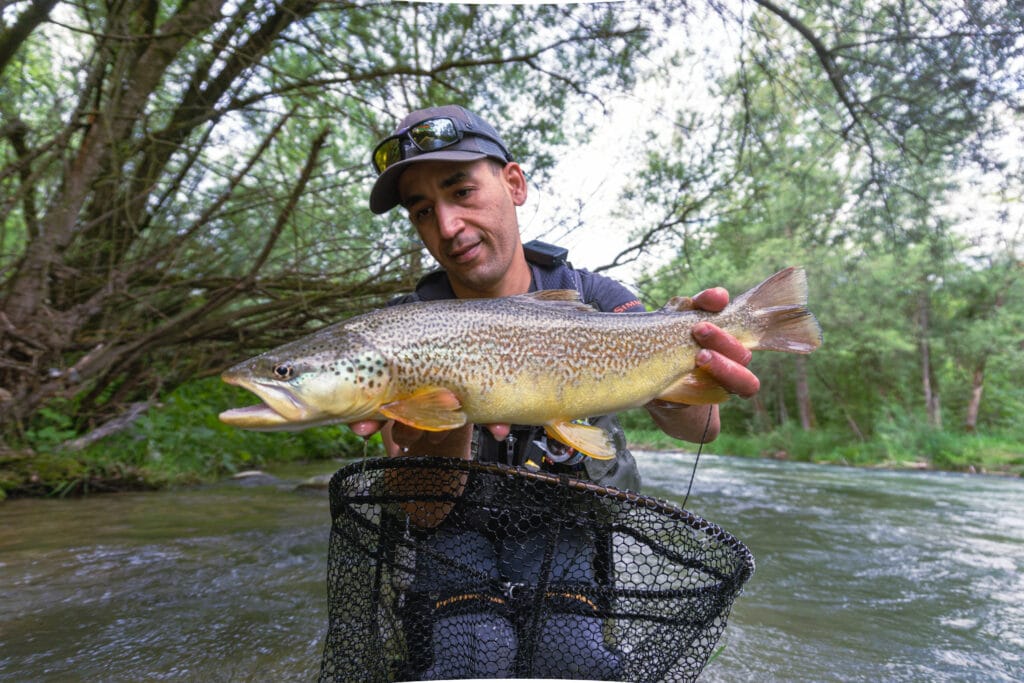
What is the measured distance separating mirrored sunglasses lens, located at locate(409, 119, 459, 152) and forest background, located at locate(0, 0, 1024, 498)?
2014 mm

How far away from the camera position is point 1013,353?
15562 mm

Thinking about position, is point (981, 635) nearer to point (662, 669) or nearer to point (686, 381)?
point (662, 669)

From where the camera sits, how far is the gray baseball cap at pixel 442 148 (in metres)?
2.01

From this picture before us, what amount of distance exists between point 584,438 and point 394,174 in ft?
3.73

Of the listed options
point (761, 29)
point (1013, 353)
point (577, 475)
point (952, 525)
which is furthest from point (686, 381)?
point (1013, 353)

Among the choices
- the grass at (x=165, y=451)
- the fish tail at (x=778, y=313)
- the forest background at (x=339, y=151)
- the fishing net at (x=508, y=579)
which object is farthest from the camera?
the grass at (x=165, y=451)

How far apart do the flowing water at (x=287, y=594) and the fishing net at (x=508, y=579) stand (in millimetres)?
903

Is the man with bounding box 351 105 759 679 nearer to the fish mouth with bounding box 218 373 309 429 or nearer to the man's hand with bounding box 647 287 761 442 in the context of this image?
the man's hand with bounding box 647 287 761 442

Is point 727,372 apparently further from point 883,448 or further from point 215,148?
point 883,448

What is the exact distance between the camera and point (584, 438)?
178 centimetres

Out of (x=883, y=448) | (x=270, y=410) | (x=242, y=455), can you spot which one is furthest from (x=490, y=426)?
(x=883, y=448)

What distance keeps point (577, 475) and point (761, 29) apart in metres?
4.21

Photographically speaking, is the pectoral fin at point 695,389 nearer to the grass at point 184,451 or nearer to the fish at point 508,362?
the fish at point 508,362

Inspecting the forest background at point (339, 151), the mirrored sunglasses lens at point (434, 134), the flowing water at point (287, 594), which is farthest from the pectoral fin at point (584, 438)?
the forest background at point (339, 151)
